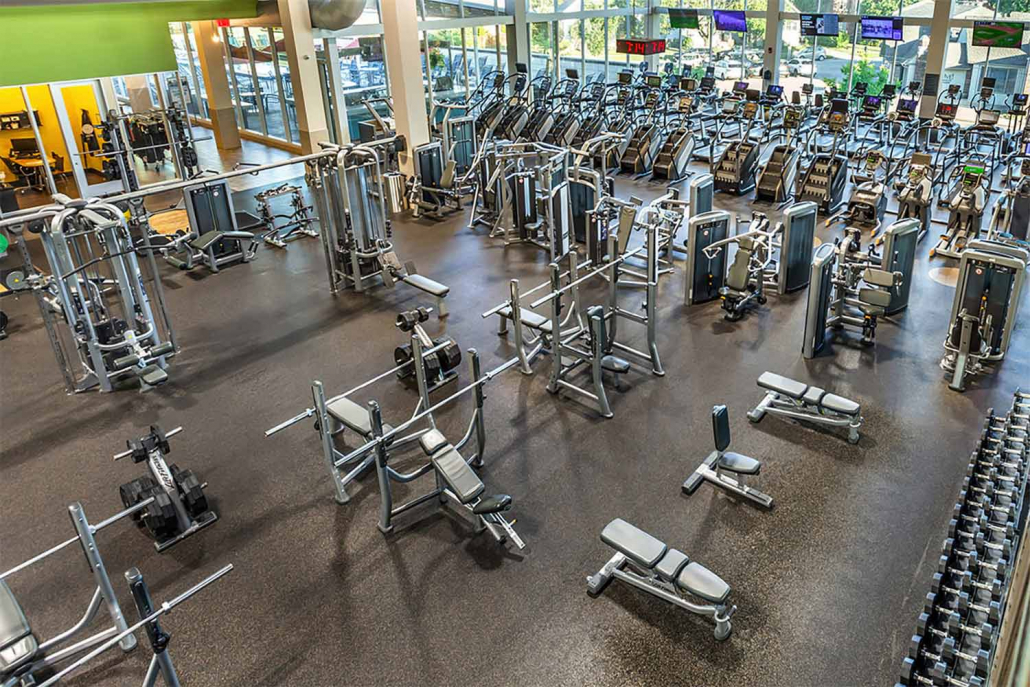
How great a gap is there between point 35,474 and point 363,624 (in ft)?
10.7

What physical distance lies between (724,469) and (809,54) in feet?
45.8

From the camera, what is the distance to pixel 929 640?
3.55 meters

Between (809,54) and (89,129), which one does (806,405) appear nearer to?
(809,54)

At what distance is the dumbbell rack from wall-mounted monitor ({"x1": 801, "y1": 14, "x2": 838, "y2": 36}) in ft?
38.9

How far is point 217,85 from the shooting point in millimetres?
15977

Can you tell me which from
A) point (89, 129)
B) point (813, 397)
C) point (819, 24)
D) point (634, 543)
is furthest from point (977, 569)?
point (89, 129)

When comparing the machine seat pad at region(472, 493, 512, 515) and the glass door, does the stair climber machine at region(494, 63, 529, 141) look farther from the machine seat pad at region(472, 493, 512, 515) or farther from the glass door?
the machine seat pad at region(472, 493, 512, 515)

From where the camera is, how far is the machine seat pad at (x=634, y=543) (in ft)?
14.0

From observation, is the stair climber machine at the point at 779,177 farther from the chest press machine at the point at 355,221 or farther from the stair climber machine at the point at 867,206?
the chest press machine at the point at 355,221

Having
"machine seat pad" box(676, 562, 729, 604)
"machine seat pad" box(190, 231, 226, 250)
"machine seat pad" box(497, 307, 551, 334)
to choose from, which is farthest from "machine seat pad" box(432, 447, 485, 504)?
"machine seat pad" box(190, 231, 226, 250)

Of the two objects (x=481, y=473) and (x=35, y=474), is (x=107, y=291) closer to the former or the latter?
(x=35, y=474)

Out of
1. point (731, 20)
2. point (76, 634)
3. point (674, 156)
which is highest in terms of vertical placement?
point (731, 20)

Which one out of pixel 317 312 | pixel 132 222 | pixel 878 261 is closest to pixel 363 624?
pixel 317 312

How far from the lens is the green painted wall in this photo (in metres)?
11.0
